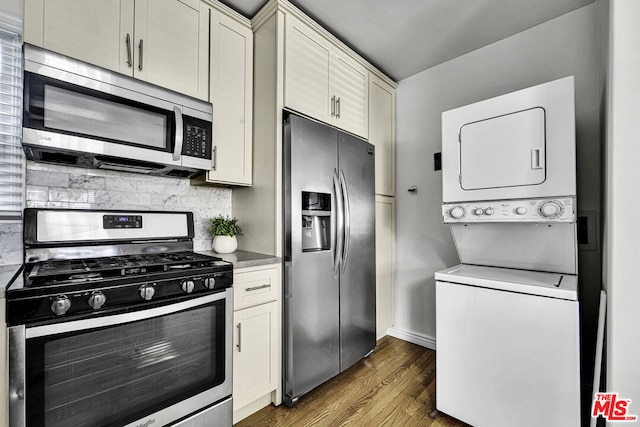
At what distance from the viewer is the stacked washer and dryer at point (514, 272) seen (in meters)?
1.40

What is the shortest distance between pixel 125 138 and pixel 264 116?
2.80ft

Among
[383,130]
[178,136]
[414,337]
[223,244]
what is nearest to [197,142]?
[178,136]

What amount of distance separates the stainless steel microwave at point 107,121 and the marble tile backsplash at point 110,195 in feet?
0.28

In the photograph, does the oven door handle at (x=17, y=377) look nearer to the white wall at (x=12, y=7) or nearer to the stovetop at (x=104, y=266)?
the stovetop at (x=104, y=266)

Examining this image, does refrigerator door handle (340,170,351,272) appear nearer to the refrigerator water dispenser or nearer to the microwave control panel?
the refrigerator water dispenser

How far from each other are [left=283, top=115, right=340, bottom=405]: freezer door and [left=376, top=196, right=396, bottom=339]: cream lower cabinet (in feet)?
2.70

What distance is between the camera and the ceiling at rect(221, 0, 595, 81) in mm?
1990

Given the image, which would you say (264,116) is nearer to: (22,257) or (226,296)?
(226,296)

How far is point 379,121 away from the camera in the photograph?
2.85 metres

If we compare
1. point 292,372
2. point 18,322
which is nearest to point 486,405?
point 292,372

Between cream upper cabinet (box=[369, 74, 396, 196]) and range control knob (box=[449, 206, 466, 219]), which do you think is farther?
cream upper cabinet (box=[369, 74, 396, 196])

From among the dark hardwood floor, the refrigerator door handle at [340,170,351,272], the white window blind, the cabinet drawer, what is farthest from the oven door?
the refrigerator door handle at [340,170,351,272]

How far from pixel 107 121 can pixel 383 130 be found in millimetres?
2295

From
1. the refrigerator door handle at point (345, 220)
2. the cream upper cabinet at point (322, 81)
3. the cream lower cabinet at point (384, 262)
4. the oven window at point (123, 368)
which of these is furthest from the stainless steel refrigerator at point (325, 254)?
the oven window at point (123, 368)
